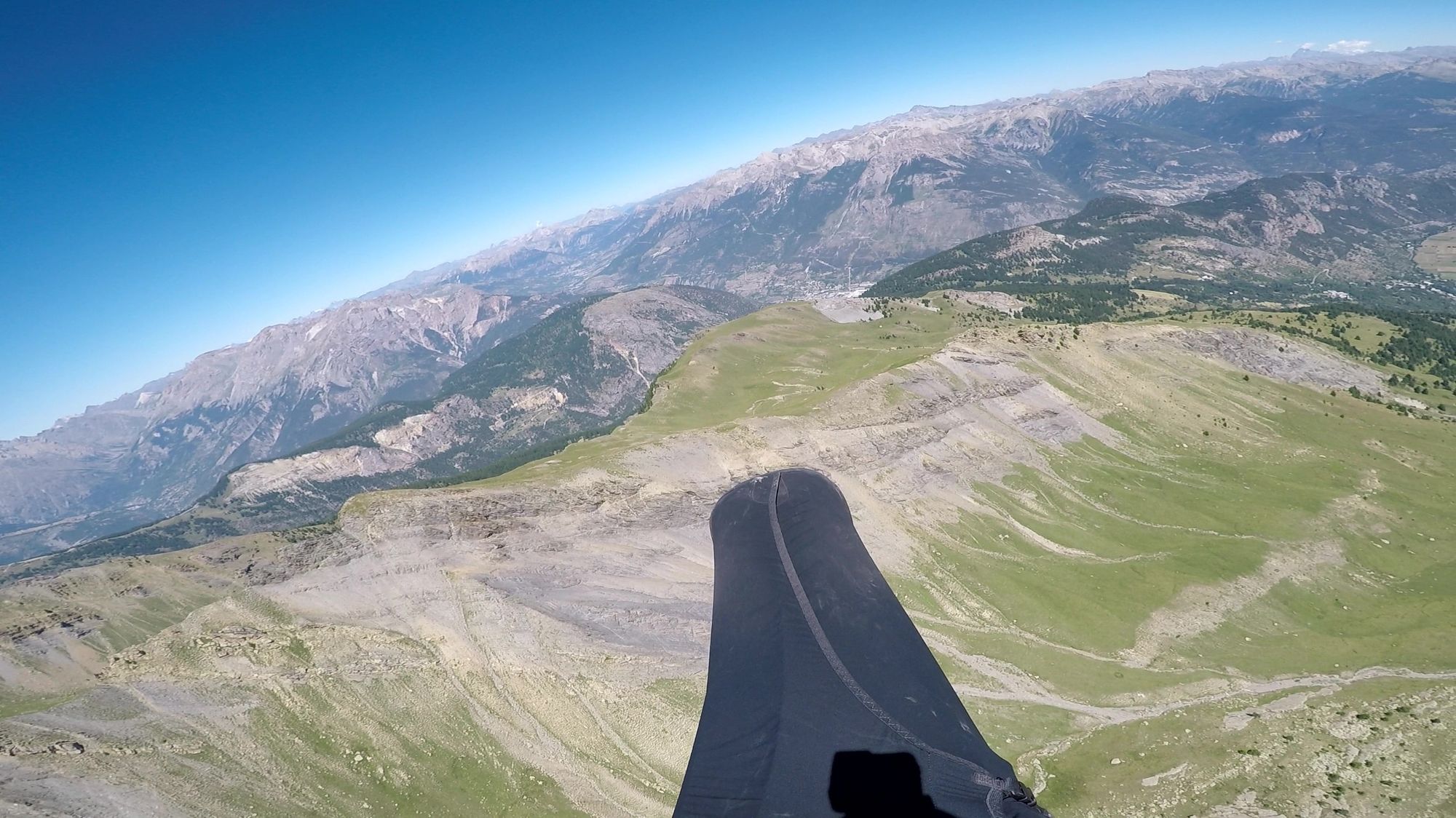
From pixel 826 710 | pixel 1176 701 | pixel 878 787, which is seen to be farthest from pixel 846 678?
pixel 1176 701

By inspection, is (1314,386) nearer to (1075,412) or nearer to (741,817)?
(1075,412)

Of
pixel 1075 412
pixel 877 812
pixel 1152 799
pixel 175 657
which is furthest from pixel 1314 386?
pixel 175 657

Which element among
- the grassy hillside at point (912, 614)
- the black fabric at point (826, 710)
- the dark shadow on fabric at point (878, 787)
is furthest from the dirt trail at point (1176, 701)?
the dark shadow on fabric at point (878, 787)

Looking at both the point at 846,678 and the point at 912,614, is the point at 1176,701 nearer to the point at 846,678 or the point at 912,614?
the point at 912,614

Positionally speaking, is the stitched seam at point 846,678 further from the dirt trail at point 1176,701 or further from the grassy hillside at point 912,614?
the dirt trail at point 1176,701

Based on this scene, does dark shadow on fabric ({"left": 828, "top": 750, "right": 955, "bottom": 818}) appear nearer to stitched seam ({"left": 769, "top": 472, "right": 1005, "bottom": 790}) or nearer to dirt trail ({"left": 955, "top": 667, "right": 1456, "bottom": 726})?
stitched seam ({"left": 769, "top": 472, "right": 1005, "bottom": 790})

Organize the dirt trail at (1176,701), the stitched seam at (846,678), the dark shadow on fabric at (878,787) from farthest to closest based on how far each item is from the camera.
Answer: the dirt trail at (1176,701)
the stitched seam at (846,678)
the dark shadow on fabric at (878,787)
